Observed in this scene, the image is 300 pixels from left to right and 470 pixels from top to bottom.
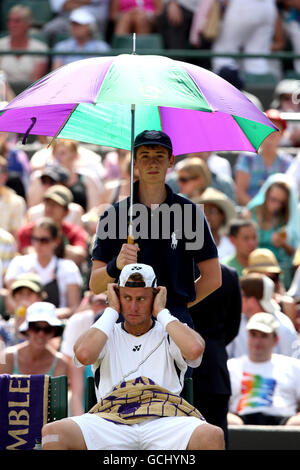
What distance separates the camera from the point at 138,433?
5.48 metres

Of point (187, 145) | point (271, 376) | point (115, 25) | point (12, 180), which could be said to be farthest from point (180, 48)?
point (187, 145)

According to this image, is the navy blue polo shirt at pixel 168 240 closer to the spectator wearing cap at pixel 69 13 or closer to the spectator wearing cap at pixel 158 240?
the spectator wearing cap at pixel 158 240

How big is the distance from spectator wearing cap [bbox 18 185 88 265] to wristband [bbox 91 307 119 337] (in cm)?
436

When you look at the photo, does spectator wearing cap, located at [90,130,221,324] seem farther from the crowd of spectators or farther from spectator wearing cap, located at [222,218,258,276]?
spectator wearing cap, located at [222,218,258,276]

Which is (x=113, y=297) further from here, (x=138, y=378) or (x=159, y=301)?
(x=138, y=378)

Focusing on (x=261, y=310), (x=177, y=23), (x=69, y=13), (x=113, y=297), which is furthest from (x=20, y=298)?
(x=69, y=13)

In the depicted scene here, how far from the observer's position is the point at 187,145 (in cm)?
661

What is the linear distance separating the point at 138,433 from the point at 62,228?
5.09 metres

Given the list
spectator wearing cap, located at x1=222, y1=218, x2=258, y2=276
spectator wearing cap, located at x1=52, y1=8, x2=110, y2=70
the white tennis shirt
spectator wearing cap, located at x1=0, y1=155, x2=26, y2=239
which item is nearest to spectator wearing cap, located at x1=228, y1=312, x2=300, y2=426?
spectator wearing cap, located at x1=222, y1=218, x2=258, y2=276

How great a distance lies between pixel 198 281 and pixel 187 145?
0.85 m

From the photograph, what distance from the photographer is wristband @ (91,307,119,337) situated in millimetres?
5676

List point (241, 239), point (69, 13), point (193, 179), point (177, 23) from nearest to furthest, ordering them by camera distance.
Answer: point (241, 239)
point (193, 179)
point (177, 23)
point (69, 13)

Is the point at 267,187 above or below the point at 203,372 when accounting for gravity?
above
